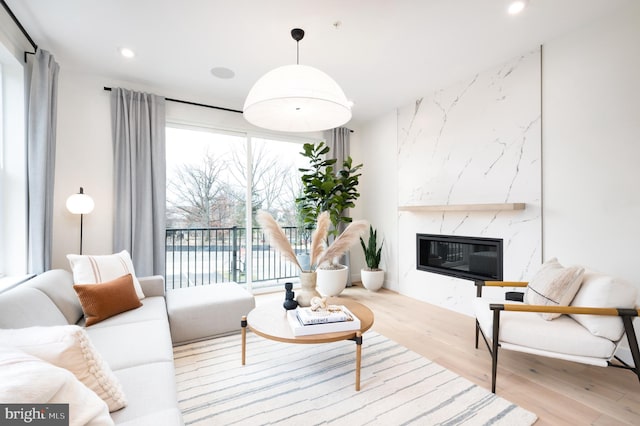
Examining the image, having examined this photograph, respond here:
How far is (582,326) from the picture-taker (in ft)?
6.12

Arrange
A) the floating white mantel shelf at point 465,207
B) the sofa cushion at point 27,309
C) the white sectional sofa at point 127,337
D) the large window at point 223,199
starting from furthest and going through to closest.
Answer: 1. the large window at point 223,199
2. the floating white mantel shelf at point 465,207
3. the sofa cushion at point 27,309
4. the white sectional sofa at point 127,337

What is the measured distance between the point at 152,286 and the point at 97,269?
49cm

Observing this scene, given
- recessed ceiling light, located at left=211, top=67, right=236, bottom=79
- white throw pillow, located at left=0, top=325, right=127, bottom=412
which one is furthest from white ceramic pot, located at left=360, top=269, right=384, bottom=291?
white throw pillow, located at left=0, top=325, right=127, bottom=412

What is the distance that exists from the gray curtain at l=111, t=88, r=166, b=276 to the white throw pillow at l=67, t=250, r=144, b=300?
2.47ft

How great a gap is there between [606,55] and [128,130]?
4.59 m

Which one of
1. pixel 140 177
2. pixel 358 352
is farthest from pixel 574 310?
pixel 140 177

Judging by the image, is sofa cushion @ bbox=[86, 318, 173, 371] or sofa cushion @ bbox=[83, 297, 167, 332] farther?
sofa cushion @ bbox=[83, 297, 167, 332]

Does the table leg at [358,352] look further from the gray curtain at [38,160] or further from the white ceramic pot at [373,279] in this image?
the gray curtain at [38,160]

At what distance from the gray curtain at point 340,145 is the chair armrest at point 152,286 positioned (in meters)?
2.72

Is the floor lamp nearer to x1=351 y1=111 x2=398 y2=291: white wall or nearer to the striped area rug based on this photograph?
the striped area rug

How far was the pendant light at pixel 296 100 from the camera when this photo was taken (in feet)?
5.54

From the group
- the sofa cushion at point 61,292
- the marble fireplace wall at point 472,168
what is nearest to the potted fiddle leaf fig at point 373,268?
the marble fireplace wall at point 472,168

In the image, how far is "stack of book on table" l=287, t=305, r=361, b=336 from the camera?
1.85 meters

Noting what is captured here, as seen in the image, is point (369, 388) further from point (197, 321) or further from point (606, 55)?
point (606, 55)
